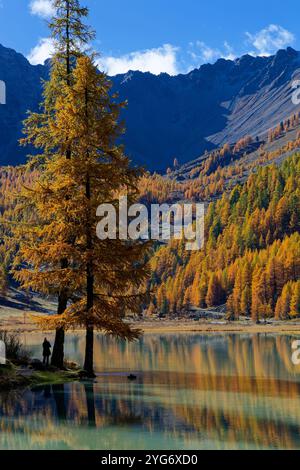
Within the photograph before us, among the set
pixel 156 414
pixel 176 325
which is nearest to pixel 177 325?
pixel 176 325

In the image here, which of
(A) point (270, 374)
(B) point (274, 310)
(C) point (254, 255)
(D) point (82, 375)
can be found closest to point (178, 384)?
(D) point (82, 375)

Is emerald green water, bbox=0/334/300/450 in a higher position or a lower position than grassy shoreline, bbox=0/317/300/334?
higher

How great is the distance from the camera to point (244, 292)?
579 ft

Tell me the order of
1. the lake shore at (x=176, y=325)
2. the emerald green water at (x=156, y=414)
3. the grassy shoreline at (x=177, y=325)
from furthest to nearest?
1. the grassy shoreline at (x=177, y=325)
2. the lake shore at (x=176, y=325)
3. the emerald green water at (x=156, y=414)

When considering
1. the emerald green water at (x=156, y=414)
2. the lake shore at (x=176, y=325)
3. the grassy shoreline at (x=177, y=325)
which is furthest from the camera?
the grassy shoreline at (x=177, y=325)

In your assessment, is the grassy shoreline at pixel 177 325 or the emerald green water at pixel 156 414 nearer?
the emerald green water at pixel 156 414

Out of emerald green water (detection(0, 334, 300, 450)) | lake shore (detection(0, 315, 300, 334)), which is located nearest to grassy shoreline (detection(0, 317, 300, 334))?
lake shore (detection(0, 315, 300, 334))

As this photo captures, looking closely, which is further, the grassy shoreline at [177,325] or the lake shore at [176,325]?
the grassy shoreline at [177,325]

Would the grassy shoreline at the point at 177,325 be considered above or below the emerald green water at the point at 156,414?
below

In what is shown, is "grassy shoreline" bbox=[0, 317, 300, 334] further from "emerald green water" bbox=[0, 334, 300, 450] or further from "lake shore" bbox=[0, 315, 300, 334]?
"emerald green water" bbox=[0, 334, 300, 450]

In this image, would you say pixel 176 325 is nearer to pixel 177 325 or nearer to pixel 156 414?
pixel 177 325

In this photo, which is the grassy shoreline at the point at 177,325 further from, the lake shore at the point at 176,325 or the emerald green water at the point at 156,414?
the emerald green water at the point at 156,414

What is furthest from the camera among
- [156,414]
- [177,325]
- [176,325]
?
[177,325]

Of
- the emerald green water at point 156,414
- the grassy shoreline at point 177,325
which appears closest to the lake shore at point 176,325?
the grassy shoreline at point 177,325
